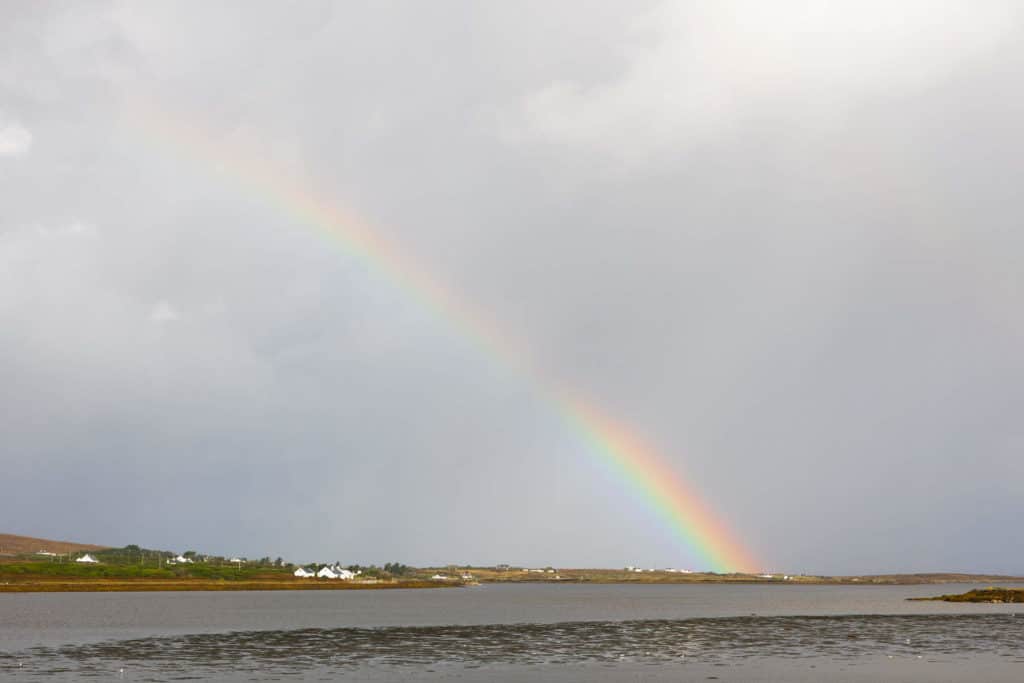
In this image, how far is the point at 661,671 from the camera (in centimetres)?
6750

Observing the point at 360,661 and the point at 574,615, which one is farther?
the point at 574,615

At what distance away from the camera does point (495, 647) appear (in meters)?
87.2

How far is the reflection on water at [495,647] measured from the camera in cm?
7025

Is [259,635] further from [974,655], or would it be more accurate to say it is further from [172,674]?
[974,655]

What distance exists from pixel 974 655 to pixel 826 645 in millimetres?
13170

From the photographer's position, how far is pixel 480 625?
4924 inches

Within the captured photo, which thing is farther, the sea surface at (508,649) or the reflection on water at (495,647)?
the reflection on water at (495,647)

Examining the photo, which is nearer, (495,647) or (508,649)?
(508,649)

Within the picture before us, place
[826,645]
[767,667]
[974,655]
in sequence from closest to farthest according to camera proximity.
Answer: [767,667] < [974,655] < [826,645]

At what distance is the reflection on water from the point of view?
70.2 meters

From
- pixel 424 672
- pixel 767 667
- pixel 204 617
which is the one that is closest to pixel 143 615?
pixel 204 617

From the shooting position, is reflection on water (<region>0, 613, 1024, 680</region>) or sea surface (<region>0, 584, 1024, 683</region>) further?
reflection on water (<region>0, 613, 1024, 680</region>)

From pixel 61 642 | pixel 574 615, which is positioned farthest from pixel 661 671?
pixel 574 615

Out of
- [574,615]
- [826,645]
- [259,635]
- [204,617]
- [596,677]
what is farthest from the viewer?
[574,615]
